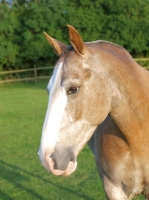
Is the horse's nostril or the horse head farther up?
the horse head

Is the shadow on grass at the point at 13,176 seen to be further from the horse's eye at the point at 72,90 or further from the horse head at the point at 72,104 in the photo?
the horse's eye at the point at 72,90

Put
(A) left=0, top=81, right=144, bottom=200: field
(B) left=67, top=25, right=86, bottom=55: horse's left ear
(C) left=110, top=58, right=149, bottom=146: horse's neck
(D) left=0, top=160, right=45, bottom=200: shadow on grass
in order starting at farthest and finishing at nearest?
(D) left=0, top=160, right=45, bottom=200: shadow on grass → (A) left=0, top=81, right=144, bottom=200: field → (C) left=110, top=58, right=149, bottom=146: horse's neck → (B) left=67, top=25, right=86, bottom=55: horse's left ear

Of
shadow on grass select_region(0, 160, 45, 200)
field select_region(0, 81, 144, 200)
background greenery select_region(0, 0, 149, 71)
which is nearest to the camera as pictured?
field select_region(0, 81, 144, 200)

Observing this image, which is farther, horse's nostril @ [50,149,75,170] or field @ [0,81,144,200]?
field @ [0,81,144,200]

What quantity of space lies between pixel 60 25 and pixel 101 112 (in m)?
26.4

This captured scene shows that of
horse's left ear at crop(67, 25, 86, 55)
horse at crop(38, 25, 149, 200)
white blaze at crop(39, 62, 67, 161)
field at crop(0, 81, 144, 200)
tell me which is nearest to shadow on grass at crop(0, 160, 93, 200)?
field at crop(0, 81, 144, 200)

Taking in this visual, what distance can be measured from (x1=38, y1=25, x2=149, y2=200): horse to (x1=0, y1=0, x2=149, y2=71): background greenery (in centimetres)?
2430

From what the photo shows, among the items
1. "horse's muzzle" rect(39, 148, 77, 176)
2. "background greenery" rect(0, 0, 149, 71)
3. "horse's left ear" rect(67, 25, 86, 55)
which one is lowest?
"background greenery" rect(0, 0, 149, 71)

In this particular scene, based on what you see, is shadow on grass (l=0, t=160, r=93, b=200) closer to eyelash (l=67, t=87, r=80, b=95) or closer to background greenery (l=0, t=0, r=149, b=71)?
eyelash (l=67, t=87, r=80, b=95)

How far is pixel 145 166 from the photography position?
112 inches

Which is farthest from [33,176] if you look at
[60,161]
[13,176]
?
[60,161]

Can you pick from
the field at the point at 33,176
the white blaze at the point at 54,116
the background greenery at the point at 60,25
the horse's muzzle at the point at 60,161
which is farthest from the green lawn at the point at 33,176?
the background greenery at the point at 60,25

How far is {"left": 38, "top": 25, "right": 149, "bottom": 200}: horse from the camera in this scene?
2238mm

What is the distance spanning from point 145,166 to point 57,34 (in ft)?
82.9
